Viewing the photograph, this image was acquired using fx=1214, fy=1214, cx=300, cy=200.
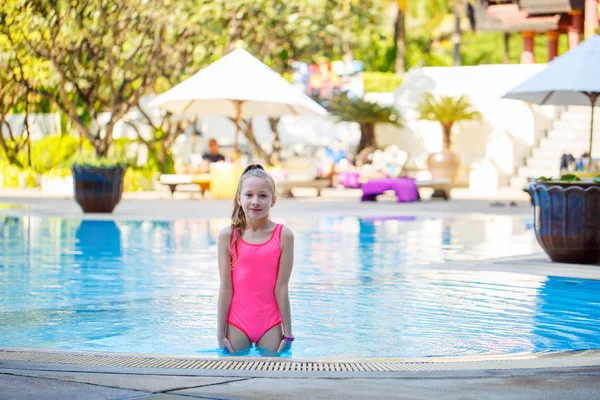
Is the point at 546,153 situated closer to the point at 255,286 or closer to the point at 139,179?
the point at 139,179

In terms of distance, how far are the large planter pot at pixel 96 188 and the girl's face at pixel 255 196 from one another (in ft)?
43.9

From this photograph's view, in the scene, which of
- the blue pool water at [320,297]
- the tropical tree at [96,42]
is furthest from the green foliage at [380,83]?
the blue pool water at [320,297]

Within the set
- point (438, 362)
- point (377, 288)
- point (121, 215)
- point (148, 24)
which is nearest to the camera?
point (438, 362)

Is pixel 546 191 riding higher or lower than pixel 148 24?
lower

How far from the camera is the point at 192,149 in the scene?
1380 inches

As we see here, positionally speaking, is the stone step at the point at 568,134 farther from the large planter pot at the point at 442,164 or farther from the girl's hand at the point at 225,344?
the girl's hand at the point at 225,344

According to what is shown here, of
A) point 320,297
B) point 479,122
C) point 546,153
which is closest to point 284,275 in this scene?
point 320,297

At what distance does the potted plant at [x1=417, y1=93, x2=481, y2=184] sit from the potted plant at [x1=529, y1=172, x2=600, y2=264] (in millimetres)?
18055

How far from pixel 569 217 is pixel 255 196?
6155mm

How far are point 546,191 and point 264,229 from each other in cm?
593

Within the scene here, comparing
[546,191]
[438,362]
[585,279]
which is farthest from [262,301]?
[546,191]

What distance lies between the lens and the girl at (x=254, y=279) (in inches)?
273

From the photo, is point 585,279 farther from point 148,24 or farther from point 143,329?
point 148,24

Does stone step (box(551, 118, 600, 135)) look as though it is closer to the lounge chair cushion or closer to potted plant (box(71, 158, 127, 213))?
the lounge chair cushion
